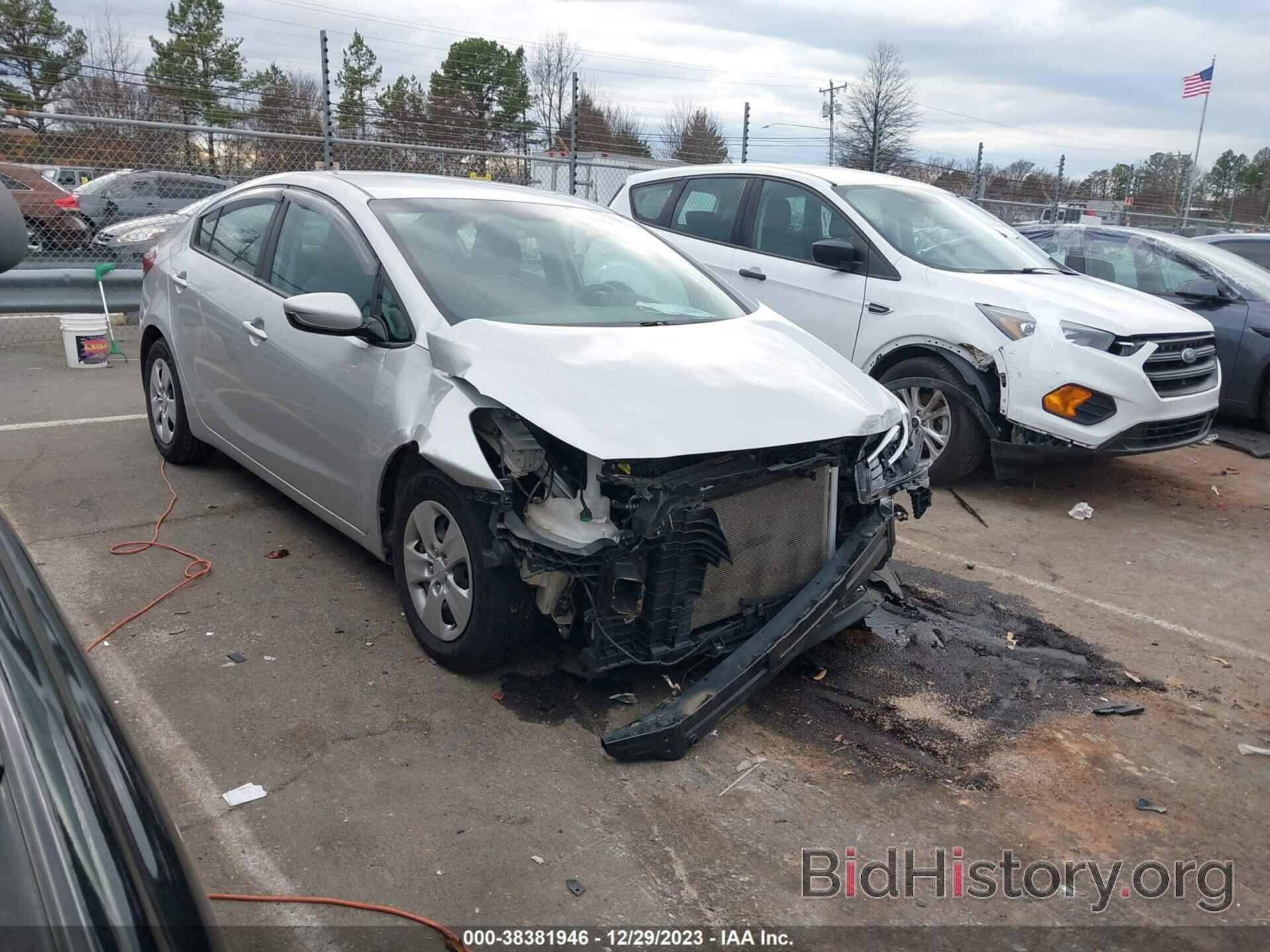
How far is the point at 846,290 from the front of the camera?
22.6 feet

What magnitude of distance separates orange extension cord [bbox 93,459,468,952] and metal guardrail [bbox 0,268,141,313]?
441cm

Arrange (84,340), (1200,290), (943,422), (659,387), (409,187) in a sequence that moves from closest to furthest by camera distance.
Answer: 1. (659,387)
2. (409,187)
3. (943,422)
4. (1200,290)
5. (84,340)

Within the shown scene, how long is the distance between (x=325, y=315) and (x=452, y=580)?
1.14 m

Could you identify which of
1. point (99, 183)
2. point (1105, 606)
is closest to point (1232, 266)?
point (1105, 606)

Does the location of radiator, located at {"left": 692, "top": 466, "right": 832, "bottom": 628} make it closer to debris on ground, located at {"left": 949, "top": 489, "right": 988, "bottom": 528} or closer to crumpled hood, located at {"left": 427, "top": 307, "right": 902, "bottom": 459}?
crumpled hood, located at {"left": 427, "top": 307, "right": 902, "bottom": 459}

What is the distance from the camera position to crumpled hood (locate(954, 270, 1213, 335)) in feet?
20.2

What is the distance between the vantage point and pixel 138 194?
37.9 ft

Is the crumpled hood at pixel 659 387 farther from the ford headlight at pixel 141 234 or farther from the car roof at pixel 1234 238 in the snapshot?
the car roof at pixel 1234 238

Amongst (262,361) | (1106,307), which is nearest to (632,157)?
(1106,307)

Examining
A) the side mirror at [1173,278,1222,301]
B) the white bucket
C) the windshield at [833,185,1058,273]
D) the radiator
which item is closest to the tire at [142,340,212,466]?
the white bucket

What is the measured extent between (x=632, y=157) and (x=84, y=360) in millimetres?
10658

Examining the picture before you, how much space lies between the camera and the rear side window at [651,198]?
8086mm

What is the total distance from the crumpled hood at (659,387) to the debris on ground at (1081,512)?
2731mm

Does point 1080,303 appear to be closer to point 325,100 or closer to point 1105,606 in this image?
point 1105,606
